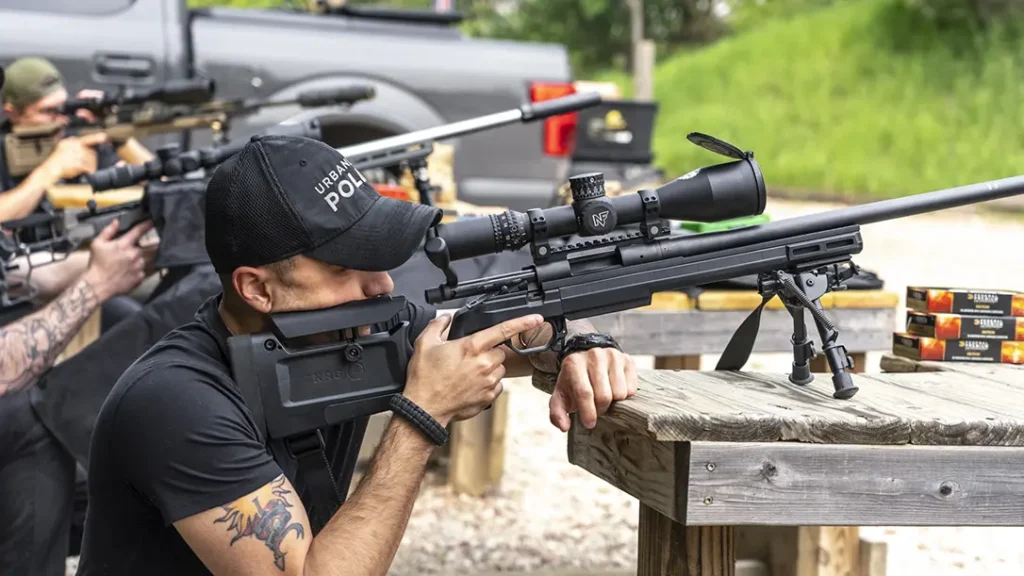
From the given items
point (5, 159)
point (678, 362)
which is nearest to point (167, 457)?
point (678, 362)

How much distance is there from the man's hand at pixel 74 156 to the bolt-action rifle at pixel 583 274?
3327 millimetres

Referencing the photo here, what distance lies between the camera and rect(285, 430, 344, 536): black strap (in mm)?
2271

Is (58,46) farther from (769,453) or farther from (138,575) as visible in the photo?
(769,453)

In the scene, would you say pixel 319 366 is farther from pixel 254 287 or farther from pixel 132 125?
pixel 132 125

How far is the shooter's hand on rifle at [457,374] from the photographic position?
2.17 metres

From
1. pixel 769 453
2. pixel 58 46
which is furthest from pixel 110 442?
pixel 58 46

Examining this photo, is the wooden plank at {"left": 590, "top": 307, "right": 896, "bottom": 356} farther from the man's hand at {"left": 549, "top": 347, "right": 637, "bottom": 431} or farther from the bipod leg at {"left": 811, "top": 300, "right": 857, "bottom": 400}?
the man's hand at {"left": 549, "top": 347, "right": 637, "bottom": 431}

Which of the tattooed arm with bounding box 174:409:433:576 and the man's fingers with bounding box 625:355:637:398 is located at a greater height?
the man's fingers with bounding box 625:355:637:398

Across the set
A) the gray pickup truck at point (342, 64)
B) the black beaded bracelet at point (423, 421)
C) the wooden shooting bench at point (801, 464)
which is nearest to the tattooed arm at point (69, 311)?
the black beaded bracelet at point (423, 421)

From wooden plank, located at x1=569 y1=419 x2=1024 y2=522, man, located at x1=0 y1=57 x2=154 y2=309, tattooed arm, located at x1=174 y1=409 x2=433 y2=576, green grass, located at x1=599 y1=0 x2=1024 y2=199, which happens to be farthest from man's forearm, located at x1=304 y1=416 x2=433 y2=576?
green grass, located at x1=599 y1=0 x2=1024 y2=199

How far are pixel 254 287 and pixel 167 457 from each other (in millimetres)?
365

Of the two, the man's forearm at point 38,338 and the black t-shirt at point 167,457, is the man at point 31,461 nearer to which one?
the man's forearm at point 38,338

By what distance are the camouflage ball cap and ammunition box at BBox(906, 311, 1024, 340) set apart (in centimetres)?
435

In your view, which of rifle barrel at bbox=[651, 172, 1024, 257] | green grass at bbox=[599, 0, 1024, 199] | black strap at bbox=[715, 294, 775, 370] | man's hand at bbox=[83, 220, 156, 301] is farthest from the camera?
green grass at bbox=[599, 0, 1024, 199]
